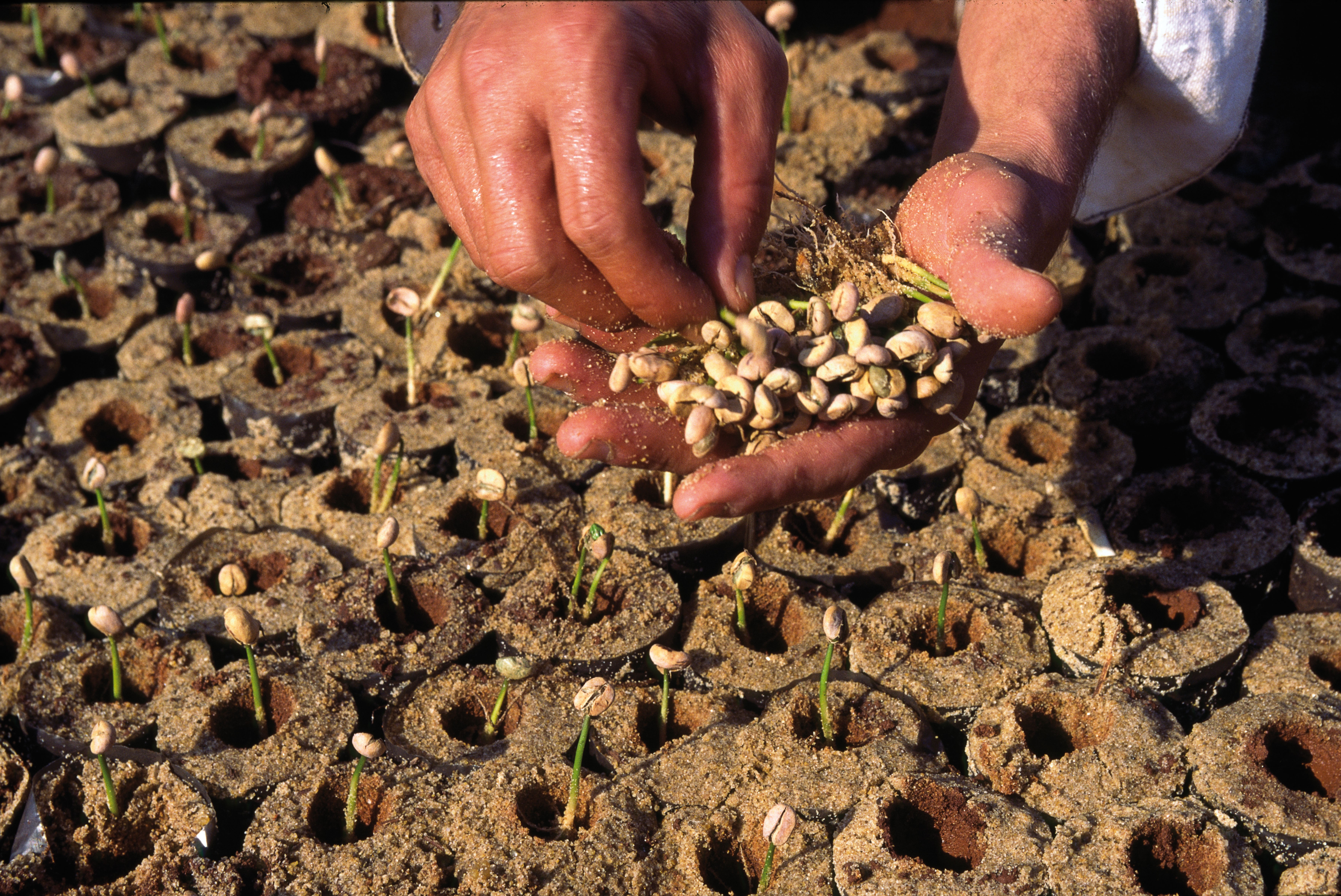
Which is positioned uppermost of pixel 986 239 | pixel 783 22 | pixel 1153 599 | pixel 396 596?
pixel 986 239

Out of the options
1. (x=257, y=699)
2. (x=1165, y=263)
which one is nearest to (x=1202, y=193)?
(x=1165, y=263)

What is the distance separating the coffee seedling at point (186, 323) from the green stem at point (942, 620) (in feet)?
4.82

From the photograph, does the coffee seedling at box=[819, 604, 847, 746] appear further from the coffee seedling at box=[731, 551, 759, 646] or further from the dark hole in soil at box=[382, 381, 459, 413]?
the dark hole in soil at box=[382, 381, 459, 413]

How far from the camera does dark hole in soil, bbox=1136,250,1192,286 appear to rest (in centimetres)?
236

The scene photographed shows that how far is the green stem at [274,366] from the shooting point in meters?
2.12

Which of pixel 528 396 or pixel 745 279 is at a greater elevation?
pixel 745 279

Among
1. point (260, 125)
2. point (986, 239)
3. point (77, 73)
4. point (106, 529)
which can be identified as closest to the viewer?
point (986, 239)

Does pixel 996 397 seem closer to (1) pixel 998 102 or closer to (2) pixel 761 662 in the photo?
(1) pixel 998 102

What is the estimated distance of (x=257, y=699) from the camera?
5.23 ft

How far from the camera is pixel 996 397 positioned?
6.93 ft

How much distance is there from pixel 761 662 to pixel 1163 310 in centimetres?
120

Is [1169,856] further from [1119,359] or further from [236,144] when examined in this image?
[236,144]

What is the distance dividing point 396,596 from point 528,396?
0.45 m

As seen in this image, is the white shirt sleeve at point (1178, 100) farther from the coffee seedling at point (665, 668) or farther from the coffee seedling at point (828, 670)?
the coffee seedling at point (665, 668)
